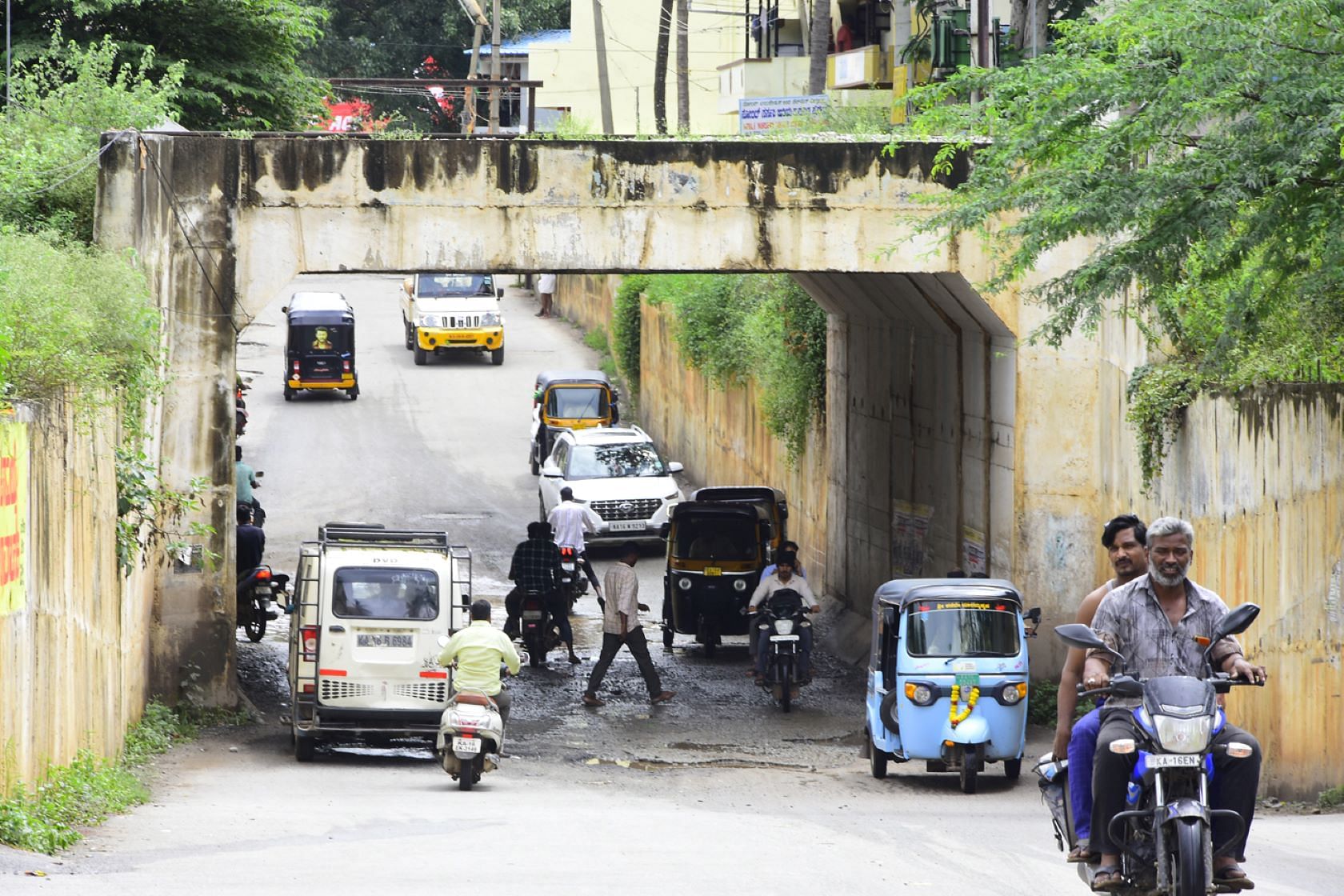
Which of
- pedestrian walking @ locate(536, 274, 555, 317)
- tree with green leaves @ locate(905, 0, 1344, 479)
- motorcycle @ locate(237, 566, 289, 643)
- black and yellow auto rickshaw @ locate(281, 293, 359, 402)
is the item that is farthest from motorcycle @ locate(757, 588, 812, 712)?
pedestrian walking @ locate(536, 274, 555, 317)

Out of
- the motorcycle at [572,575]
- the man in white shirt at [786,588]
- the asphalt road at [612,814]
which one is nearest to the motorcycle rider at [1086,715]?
the asphalt road at [612,814]

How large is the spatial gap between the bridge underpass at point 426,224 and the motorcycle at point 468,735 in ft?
16.2

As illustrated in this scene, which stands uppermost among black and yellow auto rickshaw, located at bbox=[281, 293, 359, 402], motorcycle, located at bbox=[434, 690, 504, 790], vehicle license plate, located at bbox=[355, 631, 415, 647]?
black and yellow auto rickshaw, located at bbox=[281, 293, 359, 402]

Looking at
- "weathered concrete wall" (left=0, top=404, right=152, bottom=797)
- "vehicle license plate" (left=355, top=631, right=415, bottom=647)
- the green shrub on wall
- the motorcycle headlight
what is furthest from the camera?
the green shrub on wall

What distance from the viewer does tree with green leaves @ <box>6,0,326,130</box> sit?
28406 millimetres

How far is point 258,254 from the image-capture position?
1819 centimetres

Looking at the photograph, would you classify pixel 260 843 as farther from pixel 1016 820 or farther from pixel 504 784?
pixel 1016 820

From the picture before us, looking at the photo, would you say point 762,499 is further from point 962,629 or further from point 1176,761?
point 1176,761

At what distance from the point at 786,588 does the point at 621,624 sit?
1857mm

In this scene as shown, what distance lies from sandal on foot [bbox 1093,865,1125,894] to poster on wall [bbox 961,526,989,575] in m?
13.3

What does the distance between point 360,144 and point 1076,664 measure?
1178 cm

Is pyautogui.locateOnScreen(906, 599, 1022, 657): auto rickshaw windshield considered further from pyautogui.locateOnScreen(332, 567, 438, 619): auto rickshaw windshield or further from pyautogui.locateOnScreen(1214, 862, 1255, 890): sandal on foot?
pyautogui.locateOnScreen(1214, 862, 1255, 890): sandal on foot

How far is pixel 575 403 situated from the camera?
3666 centimetres

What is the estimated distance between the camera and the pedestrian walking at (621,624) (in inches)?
772
